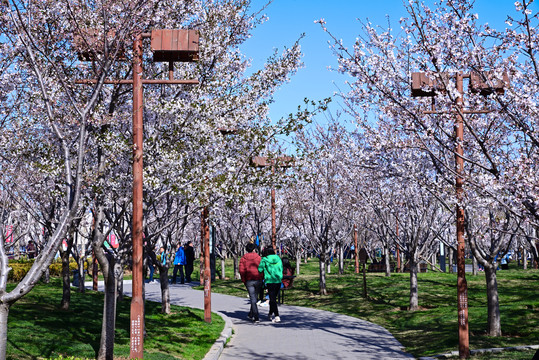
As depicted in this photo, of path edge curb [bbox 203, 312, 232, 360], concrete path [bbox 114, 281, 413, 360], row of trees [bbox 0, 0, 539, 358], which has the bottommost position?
concrete path [bbox 114, 281, 413, 360]

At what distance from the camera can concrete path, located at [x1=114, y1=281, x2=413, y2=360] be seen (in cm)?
1207

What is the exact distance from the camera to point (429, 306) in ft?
66.0

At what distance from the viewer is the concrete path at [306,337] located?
475 inches

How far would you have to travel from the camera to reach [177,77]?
1337 cm

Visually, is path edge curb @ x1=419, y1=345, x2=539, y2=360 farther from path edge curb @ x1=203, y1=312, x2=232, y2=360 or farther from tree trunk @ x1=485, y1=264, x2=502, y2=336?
path edge curb @ x1=203, y1=312, x2=232, y2=360

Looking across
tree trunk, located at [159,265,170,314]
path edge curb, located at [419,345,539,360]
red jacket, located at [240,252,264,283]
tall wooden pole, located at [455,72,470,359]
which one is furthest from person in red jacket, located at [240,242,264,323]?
tall wooden pole, located at [455,72,470,359]

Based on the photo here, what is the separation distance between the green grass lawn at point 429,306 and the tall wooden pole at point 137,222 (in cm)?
547

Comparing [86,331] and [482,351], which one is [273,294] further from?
[482,351]

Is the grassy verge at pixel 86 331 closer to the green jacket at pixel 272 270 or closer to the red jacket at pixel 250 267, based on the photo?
the red jacket at pixel 250 267

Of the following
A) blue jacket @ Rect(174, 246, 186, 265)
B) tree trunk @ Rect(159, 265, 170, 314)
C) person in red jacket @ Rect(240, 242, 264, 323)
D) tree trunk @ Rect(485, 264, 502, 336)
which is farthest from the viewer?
blue jacket @ Rect(174, 246, 186, 265)

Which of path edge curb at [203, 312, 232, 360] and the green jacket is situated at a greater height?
the green jacket

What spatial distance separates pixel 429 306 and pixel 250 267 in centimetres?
661

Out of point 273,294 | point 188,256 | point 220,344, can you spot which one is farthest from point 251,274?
point 188,256

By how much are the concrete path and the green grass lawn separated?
0.65 m
